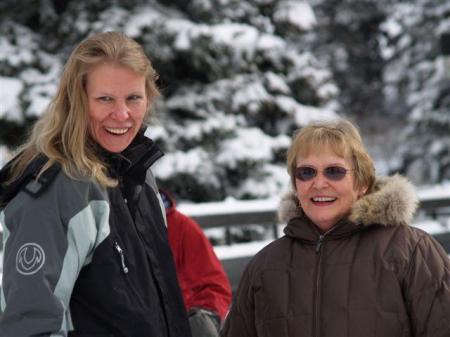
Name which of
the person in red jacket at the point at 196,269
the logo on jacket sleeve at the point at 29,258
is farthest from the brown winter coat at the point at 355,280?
the logo on jacket sleeve at the point at 29,258

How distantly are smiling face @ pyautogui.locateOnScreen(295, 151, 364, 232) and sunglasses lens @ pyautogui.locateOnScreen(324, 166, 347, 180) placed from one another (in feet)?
0.04

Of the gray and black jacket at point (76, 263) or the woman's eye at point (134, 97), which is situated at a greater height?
the woman's eye at point (134, 97)

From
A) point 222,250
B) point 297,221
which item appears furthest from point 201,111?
point 297,221

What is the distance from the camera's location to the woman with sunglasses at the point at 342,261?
9.87 ft

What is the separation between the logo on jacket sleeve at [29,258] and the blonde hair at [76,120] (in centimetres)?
25

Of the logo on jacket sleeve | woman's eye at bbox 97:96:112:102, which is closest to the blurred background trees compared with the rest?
woman's eye at bbox 97:96:112:102

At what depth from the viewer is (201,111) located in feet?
46.1

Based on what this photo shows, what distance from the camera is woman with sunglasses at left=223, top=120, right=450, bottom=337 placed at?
3010 millimetres

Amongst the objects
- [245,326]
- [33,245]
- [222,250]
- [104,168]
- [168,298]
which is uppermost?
[104,168]

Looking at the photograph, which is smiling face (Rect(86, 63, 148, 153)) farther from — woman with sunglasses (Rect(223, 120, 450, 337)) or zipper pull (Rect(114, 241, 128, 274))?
woman with sunglasses (Rect(223, 120, 450, 337))

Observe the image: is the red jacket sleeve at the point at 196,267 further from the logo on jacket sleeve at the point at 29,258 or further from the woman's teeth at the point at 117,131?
the logo on jacket sleeve at the point at 29,258

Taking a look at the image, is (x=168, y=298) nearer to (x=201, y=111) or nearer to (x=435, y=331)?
(x=435, y=331)

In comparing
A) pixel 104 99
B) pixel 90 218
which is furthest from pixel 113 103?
pixel 90 218

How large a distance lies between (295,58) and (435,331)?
12.7 meters
